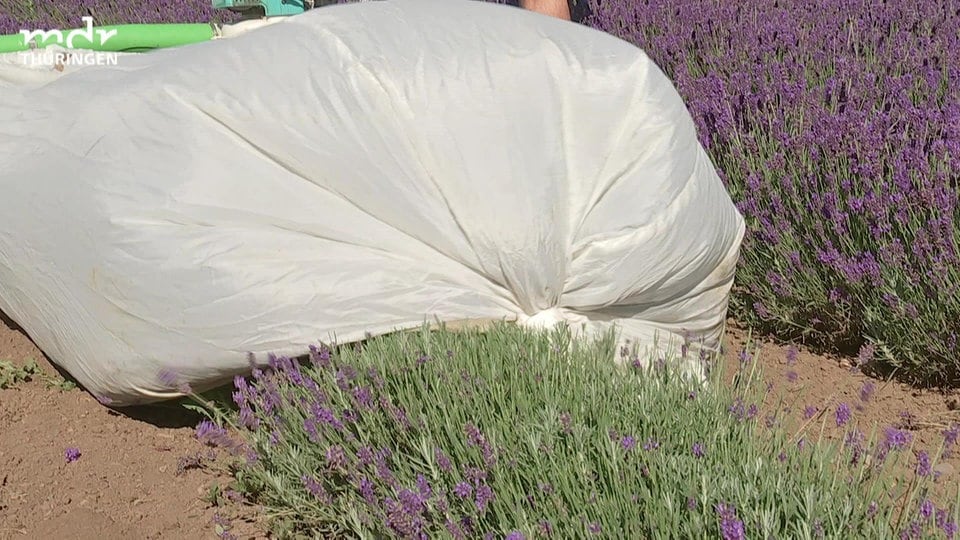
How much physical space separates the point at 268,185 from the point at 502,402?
0.69m

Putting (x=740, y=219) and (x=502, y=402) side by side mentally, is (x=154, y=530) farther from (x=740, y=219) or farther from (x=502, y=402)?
(x=740, y=219)

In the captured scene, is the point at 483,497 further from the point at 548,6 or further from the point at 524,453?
the point at 548,6

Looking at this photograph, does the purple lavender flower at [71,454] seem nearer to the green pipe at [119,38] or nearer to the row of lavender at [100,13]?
the green pipe at [119,38]

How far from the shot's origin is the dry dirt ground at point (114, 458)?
1927 millimetres

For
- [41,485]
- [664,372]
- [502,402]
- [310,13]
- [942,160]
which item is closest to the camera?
[502,402]

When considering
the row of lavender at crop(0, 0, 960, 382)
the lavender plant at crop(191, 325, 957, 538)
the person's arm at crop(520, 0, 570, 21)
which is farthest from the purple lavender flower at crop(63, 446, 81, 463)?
the person's arm at crop(520, 0, 570, 21)

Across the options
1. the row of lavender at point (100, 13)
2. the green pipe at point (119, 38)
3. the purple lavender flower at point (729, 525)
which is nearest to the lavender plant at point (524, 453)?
the purple lavender flower at point (729, 525)

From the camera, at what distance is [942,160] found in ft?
8.75

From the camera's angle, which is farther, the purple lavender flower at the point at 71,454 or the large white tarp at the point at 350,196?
the purple lavender flower at the point at 71,454

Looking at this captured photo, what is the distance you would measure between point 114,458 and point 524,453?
1.08 m

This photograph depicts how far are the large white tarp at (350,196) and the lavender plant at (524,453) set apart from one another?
4.9 inches

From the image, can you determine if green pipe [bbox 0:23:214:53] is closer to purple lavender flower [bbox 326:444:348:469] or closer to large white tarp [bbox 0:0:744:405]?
large white tarp [bbox 0:0:744:405]

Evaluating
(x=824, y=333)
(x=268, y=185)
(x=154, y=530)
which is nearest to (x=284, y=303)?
(x=268, y=185)

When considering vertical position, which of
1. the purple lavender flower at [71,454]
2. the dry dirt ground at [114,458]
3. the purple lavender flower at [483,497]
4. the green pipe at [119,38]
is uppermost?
the green pipe at [119,38]
